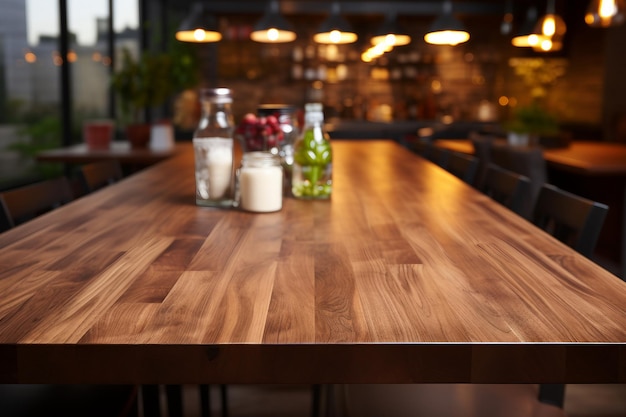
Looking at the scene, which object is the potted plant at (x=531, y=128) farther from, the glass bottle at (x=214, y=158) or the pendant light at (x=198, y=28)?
the glass bottle at (x=214, y=158)

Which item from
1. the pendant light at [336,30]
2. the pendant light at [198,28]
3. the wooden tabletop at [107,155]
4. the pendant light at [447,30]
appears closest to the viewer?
the pendant light at [447,30]

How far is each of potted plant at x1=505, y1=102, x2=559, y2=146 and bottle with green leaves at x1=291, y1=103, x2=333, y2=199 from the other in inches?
129

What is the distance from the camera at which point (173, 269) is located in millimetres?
1240

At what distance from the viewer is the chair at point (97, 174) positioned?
2443 millimetres

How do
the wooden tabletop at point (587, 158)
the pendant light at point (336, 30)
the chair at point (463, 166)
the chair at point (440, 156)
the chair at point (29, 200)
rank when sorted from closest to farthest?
the chair at point (29, 200) → the chair at point (463, 166) → the chair at point (440, 156) → the wooden tabletop at point (587, 158) → the pendant light at point (336, 30)

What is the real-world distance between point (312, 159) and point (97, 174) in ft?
3.21

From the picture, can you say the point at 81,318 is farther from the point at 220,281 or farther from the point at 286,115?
the point at 286,115

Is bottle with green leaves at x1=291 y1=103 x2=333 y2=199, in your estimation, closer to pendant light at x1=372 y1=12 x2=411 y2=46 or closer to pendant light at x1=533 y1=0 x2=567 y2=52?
pendant light at x1=372 y1=12 x2=411 y2=46

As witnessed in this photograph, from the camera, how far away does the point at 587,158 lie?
14.3 ft

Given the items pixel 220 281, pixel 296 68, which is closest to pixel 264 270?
pixel 220 281

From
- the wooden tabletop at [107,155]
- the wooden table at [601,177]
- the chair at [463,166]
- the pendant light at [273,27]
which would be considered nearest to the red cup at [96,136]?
the wooden tabletop at [107,155]

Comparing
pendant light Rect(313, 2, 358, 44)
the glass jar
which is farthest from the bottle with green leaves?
pendant light Rect(313, 2, 358, 44)

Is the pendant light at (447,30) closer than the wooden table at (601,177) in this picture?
Yes

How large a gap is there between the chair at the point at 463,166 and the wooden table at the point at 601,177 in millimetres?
1037
